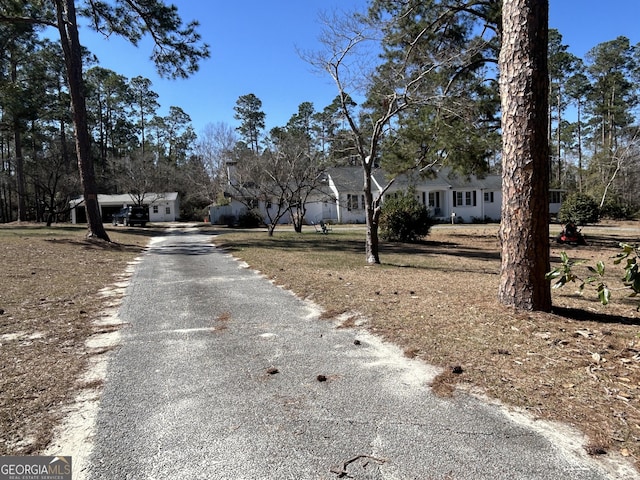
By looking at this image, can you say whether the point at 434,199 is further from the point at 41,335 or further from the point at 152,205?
the point at 41,335

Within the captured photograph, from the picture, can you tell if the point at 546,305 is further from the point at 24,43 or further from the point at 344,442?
the point at 24,43

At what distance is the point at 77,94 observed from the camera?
15633mm

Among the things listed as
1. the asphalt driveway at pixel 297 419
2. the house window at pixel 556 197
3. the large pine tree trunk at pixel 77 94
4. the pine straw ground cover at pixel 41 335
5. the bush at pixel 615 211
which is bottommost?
the asphalt driveway at pixel 297 419

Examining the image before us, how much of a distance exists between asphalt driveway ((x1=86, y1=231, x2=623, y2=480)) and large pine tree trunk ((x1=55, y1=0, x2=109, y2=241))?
44.7 feet

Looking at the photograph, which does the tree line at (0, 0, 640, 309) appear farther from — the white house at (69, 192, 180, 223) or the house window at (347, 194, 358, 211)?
the house window at (347, 194, 358, 211)

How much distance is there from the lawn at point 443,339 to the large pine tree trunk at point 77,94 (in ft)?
25.0

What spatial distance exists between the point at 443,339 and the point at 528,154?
2281 millimetres

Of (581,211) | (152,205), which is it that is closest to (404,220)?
(581,211)

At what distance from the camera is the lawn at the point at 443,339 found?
9.04 ft

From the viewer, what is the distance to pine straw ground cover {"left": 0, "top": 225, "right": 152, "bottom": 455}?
8.97 feet

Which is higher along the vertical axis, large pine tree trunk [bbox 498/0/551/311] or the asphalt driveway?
large pine tree trunk [bbox 498/0/551/311]

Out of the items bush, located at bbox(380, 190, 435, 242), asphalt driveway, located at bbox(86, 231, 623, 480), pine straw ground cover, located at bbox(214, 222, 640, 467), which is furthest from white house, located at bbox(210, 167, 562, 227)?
asphalt driveway, located at bbox(86, 231, 623, 480)

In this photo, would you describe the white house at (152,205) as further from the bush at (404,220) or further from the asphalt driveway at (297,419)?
the asphalt driveway at (297,419)

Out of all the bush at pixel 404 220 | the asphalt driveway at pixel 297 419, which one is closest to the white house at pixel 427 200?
the bush at pixel 404 220
